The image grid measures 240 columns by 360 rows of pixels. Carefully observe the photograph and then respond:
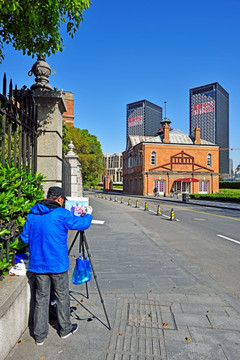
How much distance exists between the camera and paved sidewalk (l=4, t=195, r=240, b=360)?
267cm

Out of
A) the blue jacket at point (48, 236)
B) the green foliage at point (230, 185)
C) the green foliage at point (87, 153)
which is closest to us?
the blue jacket at point (48, 236)

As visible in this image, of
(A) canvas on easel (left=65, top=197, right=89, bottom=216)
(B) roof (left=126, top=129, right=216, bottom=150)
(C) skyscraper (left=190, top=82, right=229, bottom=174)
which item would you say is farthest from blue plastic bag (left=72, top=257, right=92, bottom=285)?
(C) skyscraper (left=190, top=82, right=229, bottom=174)

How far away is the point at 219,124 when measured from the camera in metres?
174

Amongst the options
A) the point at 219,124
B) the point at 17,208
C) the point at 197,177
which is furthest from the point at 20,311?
the point at 219,124

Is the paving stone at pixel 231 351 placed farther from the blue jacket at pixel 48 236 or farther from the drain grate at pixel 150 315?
the blue jacket at pixel 48 236

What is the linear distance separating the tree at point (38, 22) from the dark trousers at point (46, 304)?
12.8ft

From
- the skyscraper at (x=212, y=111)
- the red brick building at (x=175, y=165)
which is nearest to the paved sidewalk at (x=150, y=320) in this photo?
the red brick building at (x=175, y=165)

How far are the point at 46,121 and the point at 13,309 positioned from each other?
3.96m

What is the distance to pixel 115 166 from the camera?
165375 millimetres

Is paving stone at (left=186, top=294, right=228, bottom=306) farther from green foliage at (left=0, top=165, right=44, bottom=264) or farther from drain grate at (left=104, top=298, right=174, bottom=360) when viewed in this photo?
green foliage at (left=0, top=165, right=44, bottom=264)

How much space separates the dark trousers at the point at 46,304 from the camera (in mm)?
2814

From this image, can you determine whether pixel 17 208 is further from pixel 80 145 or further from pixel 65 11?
pixel 80 145

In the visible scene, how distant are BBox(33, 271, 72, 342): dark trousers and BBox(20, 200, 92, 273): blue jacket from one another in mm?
123

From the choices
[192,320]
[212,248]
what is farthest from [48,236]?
[212,248]
